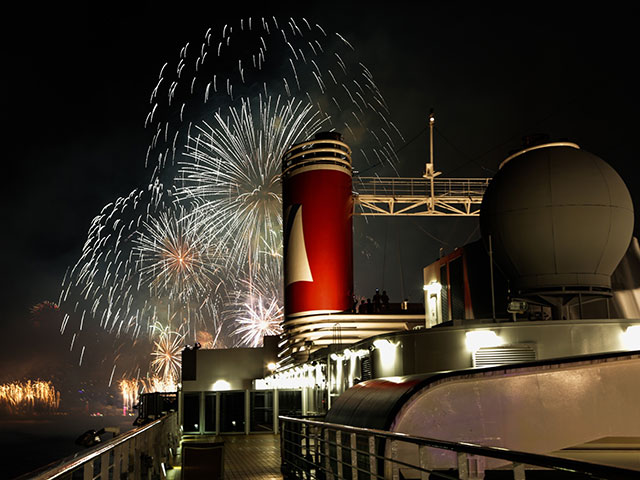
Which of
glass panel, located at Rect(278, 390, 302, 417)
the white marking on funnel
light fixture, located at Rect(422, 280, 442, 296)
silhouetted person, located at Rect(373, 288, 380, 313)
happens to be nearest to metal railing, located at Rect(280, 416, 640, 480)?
light fixture, located at Rect(422, 280, 442, 296)

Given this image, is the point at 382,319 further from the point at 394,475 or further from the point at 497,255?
the point at 394,475

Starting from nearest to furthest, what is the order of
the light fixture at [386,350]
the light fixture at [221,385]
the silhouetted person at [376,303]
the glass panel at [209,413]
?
1. the light fixture at [386,350]
2. the silhouetted person at [376,303]
3. the glass panel at [209,413]
4. the light fixture at [221,385]

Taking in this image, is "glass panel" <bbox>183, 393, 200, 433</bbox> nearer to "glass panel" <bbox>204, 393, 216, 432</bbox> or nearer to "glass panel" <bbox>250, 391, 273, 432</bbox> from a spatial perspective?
"glass panel" <bbox>204, 393, 216, 432</bbox>

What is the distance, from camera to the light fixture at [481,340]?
14.4m

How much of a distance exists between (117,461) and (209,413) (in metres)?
24.8

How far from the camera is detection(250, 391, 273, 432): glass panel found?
101ft

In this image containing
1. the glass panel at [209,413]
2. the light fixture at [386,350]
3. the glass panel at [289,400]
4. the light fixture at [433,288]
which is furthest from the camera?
the glass panel at [209,413]

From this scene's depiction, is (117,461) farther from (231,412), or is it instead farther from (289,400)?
(231,412)

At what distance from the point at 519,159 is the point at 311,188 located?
1619cm

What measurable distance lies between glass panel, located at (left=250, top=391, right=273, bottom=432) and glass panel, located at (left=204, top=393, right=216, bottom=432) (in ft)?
5.79

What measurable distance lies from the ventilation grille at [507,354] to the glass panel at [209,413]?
768 inches

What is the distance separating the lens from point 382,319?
91.8 feet

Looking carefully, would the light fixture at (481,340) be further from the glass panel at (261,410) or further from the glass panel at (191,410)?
the glass panel at (191,410)

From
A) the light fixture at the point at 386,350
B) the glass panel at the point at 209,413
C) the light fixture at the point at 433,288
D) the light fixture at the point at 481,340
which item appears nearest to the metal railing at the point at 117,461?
the light fixture at the point at 386,350
